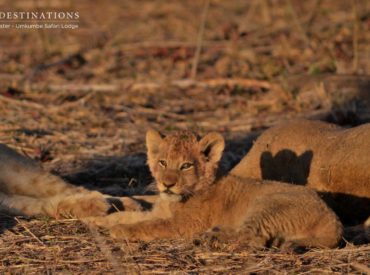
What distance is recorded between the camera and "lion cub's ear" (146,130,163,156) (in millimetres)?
6590

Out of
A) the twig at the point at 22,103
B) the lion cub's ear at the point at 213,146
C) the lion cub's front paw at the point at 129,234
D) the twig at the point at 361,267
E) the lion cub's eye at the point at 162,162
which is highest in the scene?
the twig at the point at 22,103

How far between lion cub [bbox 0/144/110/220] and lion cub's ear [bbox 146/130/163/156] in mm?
952

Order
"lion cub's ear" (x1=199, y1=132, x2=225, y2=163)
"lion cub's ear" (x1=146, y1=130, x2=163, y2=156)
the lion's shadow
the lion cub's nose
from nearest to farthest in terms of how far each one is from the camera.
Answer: the lion cub's nose, "lion cub's ear" (x1=199, y1=132, x2=225, y2=163), "lion cub's ear" (x1=146, y1=130, x2=163, y2=156), the lion's shadow

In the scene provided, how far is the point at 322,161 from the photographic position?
23.9ft

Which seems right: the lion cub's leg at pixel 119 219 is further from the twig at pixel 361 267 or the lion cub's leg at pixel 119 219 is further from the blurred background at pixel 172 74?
the blurred background at pixel 172 74

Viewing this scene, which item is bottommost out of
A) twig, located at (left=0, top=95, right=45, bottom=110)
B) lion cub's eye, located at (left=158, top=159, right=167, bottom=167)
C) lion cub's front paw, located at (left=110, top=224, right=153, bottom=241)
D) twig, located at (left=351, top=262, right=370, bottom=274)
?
twig, located at (left=351, top=262, right=370, bottom=274)

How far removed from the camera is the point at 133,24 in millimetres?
18891

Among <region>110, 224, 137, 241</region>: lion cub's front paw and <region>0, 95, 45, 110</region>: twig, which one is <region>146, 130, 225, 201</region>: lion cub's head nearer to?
<region>110, 224, 137, 241</region>: lion cub's front paw

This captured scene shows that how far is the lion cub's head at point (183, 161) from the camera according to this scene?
20.4 feet

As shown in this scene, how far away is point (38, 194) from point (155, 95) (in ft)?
16.9

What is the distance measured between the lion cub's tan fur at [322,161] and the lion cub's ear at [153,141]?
150cm

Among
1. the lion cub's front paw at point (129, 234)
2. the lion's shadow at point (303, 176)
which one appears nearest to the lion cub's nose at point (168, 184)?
the lion cub's front paw at point (129, 234)

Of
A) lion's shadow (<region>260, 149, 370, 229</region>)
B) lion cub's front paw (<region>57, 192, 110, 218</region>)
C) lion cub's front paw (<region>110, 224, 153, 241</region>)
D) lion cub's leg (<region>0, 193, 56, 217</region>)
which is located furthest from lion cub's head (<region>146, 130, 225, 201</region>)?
lion cub's leg (<region>0, 193, 56, 217</region>)

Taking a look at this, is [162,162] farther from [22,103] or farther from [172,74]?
[172,74]
